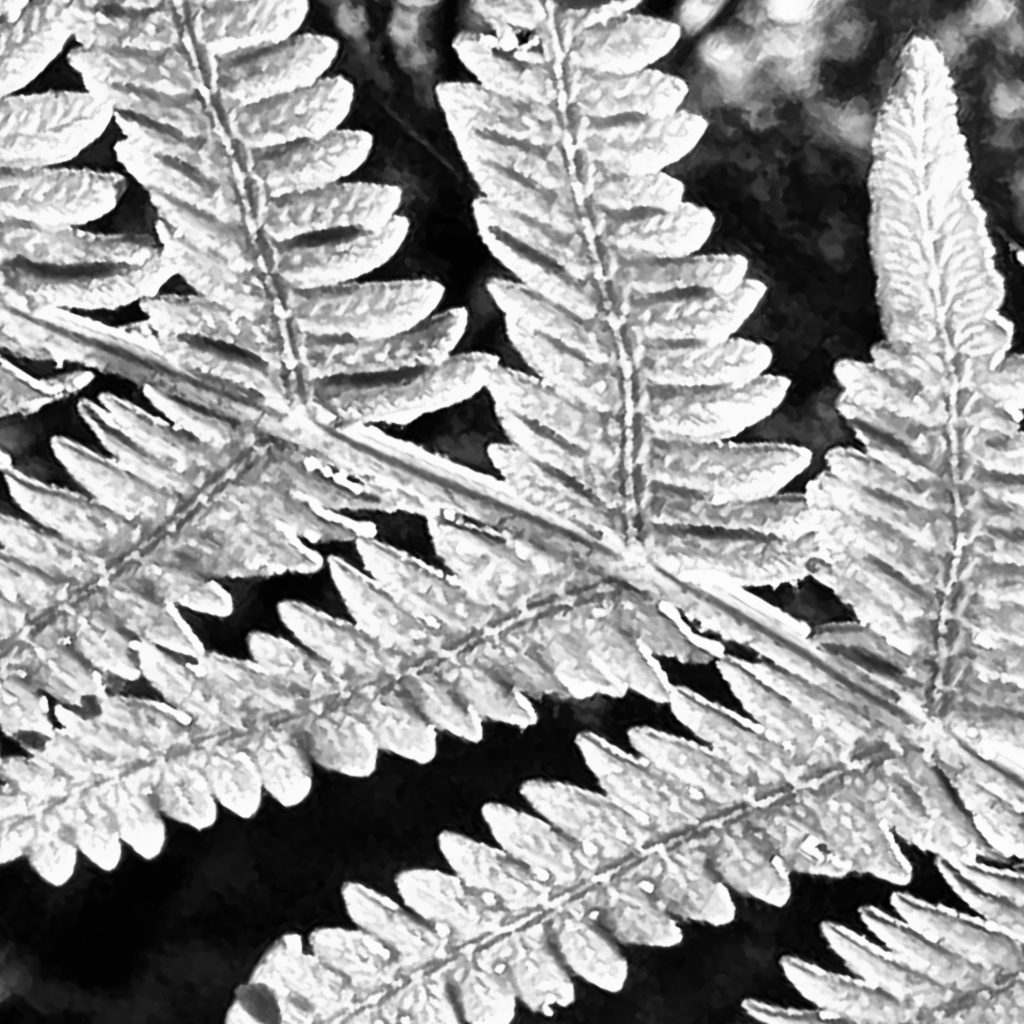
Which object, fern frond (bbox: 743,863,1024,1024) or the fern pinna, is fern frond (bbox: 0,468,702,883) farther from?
fern frond (bbox: 743,863,1024,1024)

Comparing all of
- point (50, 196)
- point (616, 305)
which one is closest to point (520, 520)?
point (616, 305)

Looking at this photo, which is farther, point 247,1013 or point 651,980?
point 651,980

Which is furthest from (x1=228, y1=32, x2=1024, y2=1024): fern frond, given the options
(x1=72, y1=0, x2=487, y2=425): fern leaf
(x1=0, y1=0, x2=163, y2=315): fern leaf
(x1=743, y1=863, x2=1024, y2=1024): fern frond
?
(x1=0, y1=0, x2=163, y2=315): fern leaf

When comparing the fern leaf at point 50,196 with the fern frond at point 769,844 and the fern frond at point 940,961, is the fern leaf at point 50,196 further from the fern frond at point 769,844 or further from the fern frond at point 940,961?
the fern frond at point 940,961

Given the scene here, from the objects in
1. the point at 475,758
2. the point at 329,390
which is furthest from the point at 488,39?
the point at 475,758

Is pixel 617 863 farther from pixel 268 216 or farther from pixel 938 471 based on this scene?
pixel 268 216

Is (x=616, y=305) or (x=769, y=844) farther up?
(x=616, y=305)

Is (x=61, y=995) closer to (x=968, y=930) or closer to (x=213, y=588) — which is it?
(x=213, y=588)

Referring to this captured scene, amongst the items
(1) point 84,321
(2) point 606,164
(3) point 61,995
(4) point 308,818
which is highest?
(2) point 606,164
